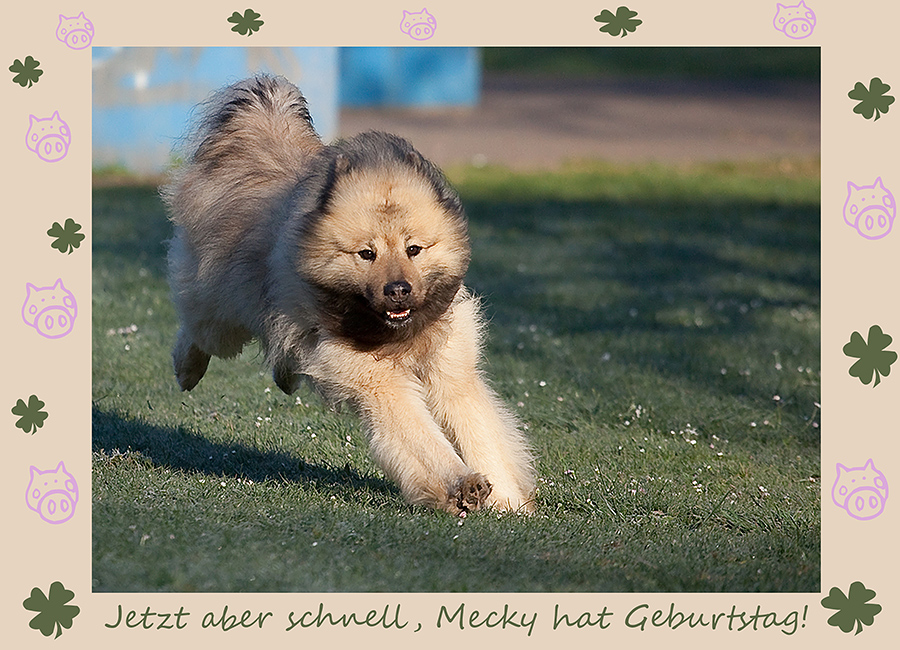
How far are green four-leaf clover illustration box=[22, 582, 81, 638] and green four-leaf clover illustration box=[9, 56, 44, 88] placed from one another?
1990 millimetres

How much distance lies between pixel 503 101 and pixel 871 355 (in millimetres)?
20103

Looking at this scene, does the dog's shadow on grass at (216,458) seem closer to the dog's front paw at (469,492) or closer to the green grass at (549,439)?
the green grass at (549,439)

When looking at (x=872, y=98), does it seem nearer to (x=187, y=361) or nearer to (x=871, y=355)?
(x=871, y=355)

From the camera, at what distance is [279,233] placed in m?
5.59

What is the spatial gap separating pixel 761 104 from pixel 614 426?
18374mm

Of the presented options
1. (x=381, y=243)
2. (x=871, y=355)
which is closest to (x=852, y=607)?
(x=871, y=355)

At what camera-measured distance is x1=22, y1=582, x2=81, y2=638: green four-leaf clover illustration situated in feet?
13.9

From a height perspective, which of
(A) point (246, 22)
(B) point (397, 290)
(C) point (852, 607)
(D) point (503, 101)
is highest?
(D) point (503, 101)

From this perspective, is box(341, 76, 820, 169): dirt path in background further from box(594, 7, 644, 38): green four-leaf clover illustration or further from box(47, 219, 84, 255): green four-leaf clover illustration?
box(47, 219, 84, 255): green four-leaf clover illustration

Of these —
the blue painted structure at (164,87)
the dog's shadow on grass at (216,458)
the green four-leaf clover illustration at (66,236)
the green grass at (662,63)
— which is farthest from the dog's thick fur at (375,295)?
the green grass at (662,63)

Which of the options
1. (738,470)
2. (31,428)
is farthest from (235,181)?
(738,470)

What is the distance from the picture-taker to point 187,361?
6.90 metres

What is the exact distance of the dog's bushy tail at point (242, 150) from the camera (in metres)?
6.14

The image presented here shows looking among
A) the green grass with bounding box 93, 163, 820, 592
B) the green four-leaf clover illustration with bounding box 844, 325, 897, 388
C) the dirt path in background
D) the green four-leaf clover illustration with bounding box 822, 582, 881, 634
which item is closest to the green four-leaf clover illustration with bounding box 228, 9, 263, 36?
the green grass with bounding box 93, 163, 820, 592
